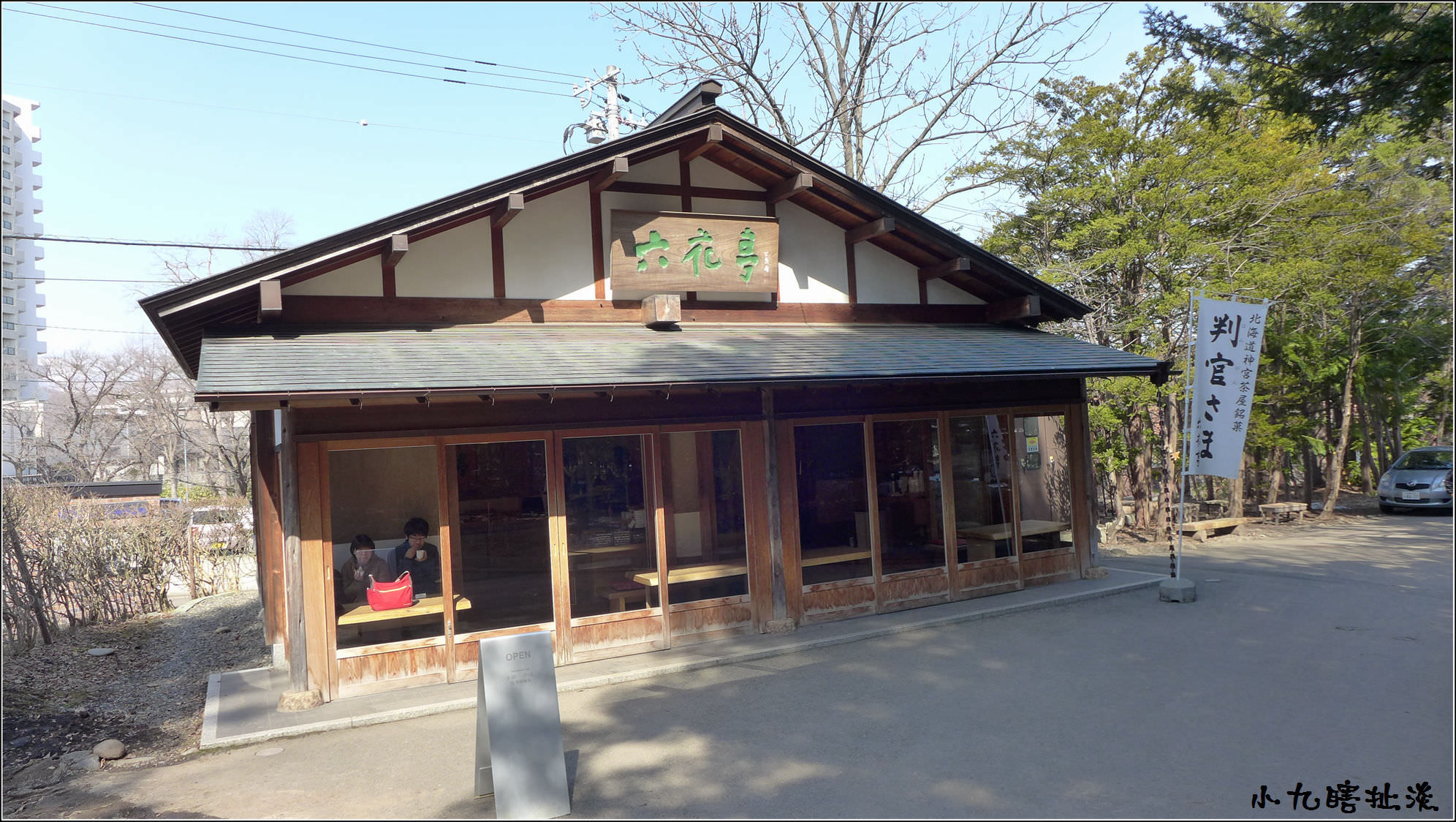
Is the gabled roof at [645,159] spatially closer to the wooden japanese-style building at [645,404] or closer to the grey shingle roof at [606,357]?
the wooden japanese-style building at [645,404]

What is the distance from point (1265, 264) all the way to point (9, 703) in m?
18.1

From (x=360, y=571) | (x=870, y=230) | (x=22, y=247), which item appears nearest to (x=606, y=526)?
(x=360, y=571)

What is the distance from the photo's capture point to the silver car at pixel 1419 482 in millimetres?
18094

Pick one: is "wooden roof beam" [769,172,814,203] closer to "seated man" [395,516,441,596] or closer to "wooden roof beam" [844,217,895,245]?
"wooden roof beam" [844,217,895,245]

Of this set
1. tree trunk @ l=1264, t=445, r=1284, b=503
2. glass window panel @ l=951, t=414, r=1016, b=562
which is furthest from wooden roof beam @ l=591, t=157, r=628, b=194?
tree trunk @ l=1264, t=445, r=1284, b=503

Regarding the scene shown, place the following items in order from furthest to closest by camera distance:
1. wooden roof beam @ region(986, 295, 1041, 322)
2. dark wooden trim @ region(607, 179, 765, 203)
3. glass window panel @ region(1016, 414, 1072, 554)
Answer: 1. wooden roof beam @ region(986, 295, 1041, 322)
2. glass window panel @ region(1016, 414, 1072, 554)
3. dark wooden trim @ region(607, 179, 765, 203)

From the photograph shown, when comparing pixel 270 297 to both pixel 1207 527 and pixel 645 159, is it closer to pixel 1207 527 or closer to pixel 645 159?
pixel 645 159

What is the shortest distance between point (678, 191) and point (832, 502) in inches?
150

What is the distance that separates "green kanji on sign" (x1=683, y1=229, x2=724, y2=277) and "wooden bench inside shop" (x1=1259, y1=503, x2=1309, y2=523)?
46.9 feet

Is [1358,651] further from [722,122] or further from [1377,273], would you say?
[1377,273]

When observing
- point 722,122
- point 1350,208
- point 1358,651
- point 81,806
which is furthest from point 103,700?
point 1350,208

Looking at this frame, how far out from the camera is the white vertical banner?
987 cm

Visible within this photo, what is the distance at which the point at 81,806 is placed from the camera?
17.4 ft

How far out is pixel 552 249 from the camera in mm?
8766
